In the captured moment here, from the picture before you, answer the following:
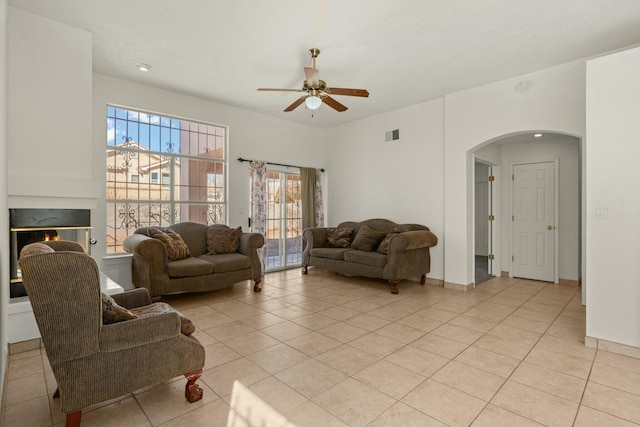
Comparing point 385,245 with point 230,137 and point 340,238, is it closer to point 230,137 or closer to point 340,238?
point 340,238

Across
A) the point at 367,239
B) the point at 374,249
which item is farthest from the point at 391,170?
the point at 374,249

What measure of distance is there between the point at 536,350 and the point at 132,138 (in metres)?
5.41

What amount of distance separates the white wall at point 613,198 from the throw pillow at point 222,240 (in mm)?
4193

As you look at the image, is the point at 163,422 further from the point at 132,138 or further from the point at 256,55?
the point at 132,138

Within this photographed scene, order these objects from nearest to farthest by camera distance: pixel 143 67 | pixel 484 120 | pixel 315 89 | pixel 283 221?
pixel 315 89 < pixel 143 67 < pixel 484 120 < pixel 283 221

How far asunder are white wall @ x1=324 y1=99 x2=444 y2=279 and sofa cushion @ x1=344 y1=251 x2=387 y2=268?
3.42 feet

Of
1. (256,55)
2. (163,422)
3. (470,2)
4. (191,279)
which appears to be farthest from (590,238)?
(191,279)

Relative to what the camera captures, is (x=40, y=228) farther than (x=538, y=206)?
No

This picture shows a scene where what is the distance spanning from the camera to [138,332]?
1812 mm

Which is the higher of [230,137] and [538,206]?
[230,137]

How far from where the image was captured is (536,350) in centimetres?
280

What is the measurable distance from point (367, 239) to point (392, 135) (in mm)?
1992

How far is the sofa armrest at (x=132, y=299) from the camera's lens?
242 cm

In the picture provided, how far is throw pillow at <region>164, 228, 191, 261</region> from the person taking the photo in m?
4.34
